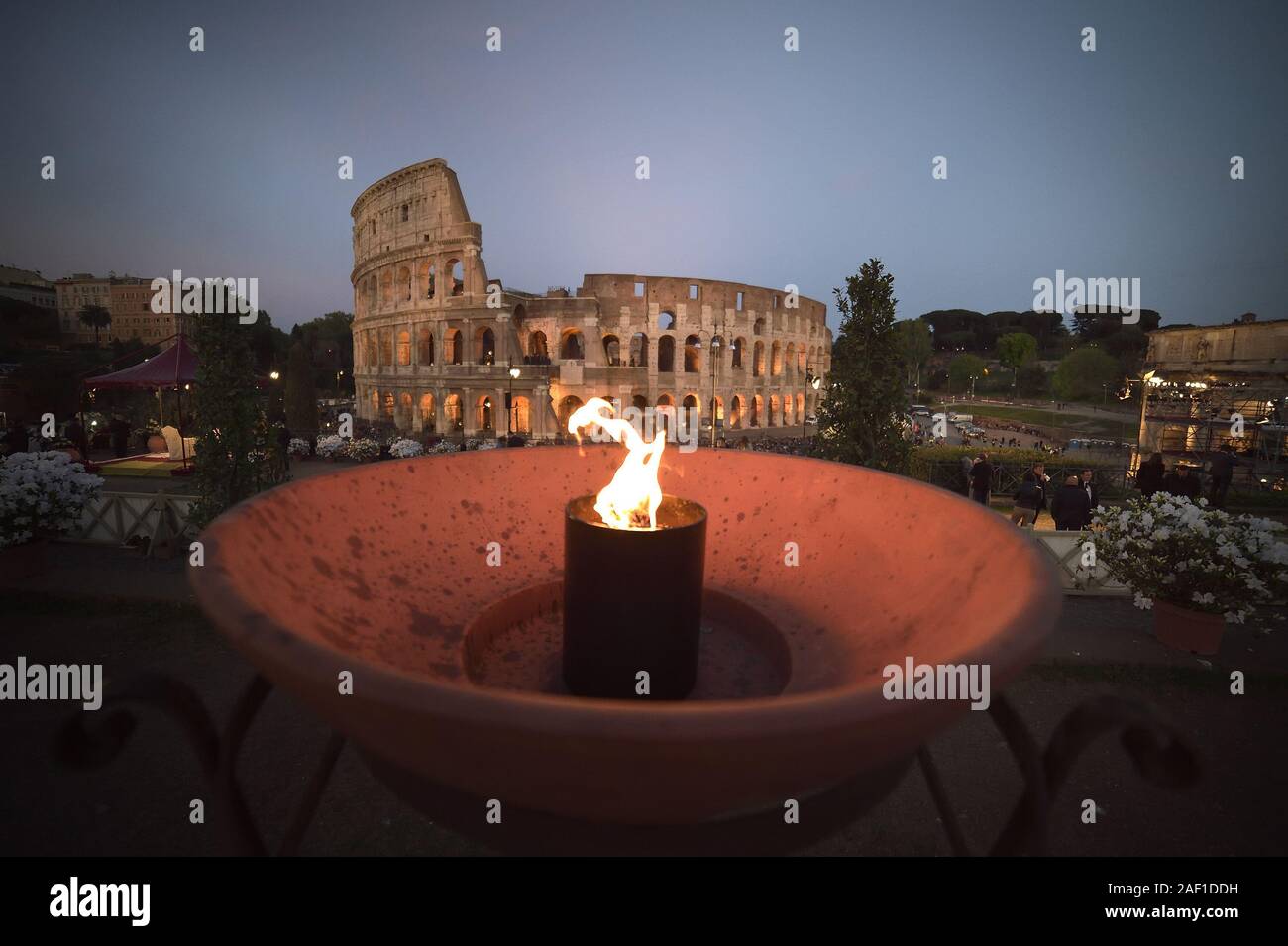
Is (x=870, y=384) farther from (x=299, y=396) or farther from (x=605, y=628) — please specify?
(x=299, y=396)

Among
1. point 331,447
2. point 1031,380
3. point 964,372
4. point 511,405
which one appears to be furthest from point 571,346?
point 1031,380

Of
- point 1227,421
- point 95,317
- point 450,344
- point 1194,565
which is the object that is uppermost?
point 95,317

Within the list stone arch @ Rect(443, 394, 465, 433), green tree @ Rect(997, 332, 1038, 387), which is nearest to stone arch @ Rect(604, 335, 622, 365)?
stone arch @ Rect(443, 394, 465, 433)

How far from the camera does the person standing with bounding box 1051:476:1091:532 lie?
352 inches

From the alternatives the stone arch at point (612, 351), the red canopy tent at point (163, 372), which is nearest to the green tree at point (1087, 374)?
the stone arch at point (612, 351)

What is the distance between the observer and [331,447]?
20953 millimetres

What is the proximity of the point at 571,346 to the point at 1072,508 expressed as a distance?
31.2 metres

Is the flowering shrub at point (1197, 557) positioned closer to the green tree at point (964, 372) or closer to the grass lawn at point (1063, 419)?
the grass lawn at point (1063, 419)

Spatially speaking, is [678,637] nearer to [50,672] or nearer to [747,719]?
[747,719]

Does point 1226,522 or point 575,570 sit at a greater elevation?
point 575,570

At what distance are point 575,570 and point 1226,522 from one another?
7.58 metres

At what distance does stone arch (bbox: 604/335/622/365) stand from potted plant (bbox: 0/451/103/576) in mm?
24433
